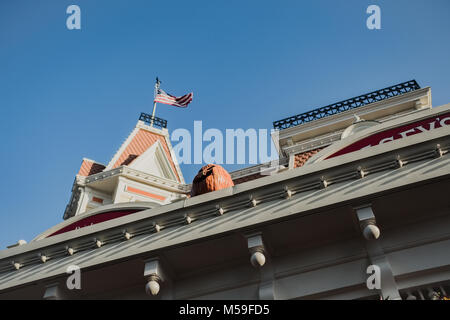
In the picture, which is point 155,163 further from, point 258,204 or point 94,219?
point 258,204

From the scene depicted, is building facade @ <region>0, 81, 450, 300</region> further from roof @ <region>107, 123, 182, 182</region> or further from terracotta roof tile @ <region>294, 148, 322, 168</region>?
roof @ <region>107, 123, 182, 182</region>

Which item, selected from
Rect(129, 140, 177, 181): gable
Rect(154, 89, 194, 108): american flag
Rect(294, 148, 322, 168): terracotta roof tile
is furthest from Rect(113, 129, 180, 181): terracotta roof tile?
Rect(294, 148, 322, 168): terracotta roof tile

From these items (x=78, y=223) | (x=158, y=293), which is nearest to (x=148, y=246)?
(x=158, y=293)

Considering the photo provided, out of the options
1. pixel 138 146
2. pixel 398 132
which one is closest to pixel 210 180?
pixel 398 132

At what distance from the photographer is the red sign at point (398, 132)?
10805 millimetres

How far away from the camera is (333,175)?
29.6 feet

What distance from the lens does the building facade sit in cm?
802

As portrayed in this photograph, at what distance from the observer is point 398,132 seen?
35.7ft

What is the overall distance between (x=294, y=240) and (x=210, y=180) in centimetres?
283

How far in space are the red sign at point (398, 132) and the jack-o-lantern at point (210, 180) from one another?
2393mm

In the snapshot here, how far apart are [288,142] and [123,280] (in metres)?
11.9

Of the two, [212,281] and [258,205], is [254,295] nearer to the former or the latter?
[212,281]

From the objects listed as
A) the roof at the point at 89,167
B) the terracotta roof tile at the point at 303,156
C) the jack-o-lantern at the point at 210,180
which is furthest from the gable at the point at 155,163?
the jack-o-lantern at the point at 210,180
